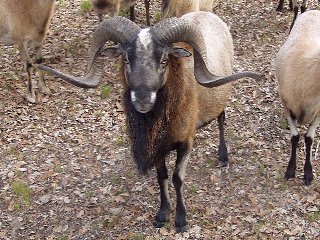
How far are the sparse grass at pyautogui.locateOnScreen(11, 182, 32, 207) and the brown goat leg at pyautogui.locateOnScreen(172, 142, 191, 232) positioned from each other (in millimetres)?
2063

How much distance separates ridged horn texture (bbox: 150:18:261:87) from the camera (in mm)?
4570

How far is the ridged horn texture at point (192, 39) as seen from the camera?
15.0ft

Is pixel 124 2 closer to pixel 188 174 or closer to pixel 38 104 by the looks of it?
pixel 38 104

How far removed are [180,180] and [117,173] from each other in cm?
149

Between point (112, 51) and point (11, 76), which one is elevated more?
point (112, 51)

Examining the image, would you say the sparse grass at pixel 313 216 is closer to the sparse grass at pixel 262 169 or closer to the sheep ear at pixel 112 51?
the sparse grass at pixel 262 169

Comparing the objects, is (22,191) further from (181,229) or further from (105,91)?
(105,91)

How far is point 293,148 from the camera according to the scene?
645 cm

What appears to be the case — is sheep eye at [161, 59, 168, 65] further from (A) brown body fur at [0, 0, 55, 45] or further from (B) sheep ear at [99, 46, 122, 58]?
(A) brown body fur at [0, 0, 55, 45]

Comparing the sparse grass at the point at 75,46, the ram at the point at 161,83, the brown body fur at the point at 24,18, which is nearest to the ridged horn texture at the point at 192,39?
the ram at the point at 161,83

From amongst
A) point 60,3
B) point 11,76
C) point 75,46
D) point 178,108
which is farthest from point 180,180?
point 60,3

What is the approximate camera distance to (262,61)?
9477 millimetres

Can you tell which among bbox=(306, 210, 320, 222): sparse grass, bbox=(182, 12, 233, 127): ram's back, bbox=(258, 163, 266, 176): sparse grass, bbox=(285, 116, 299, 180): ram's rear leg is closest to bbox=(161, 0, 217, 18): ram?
bbox=(182, 12, 233, 127): ram's back

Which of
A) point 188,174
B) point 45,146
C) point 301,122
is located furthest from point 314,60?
point 45,146
